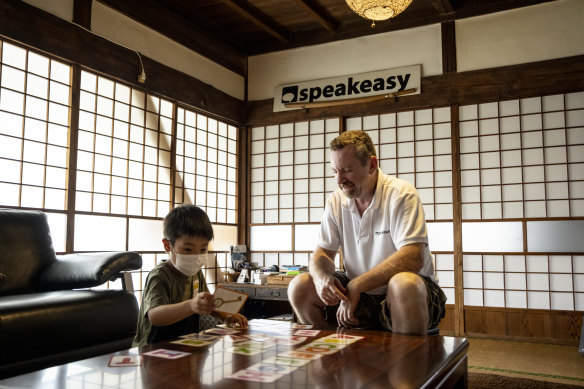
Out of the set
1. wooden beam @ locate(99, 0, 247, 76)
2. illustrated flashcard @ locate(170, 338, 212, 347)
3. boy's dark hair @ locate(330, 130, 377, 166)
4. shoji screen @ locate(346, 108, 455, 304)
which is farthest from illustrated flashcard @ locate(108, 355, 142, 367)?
shoji screen @ locate(346, 108, 455, 304)

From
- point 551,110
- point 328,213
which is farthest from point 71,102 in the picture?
point 551,110

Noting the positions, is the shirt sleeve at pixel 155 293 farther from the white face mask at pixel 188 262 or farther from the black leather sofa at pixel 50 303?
the black leather sofa at pixel 50 303

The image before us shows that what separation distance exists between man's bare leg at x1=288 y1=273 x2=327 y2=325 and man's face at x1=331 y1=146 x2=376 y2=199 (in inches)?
17.9

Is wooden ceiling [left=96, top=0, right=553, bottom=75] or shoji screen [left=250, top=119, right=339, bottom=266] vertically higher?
wooden ceiling [left=96, top=0, right=553, bottom=75]

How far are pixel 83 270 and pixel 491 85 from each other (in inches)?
151

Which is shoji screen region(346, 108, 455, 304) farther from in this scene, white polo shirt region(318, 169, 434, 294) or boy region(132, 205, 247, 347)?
boy region(132, 205, 247, 347)

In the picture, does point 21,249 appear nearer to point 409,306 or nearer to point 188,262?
point 188,262

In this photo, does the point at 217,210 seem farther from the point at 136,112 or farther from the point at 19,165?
the point at 19,165

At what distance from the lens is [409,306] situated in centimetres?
190

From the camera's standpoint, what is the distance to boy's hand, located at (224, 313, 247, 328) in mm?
1813

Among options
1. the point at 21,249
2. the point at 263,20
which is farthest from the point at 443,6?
the point at 21,249

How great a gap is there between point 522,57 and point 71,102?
3.88 meters

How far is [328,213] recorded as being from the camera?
2.48 metres

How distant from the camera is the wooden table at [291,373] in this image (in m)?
1.09
